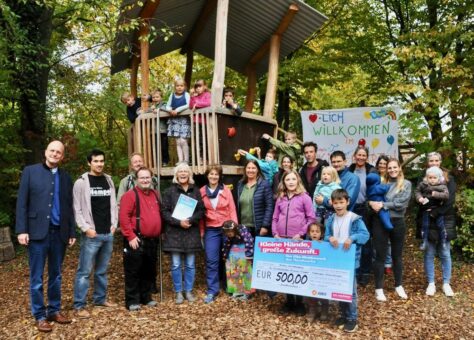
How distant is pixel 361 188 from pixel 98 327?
12.9 ft

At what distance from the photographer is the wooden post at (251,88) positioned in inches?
428

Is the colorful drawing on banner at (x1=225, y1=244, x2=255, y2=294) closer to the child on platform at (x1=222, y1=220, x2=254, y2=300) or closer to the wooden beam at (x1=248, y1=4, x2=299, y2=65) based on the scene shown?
the child on platform at (x1=222, y1=220, x2=254, y2=300)

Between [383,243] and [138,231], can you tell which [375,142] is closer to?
[383,243]

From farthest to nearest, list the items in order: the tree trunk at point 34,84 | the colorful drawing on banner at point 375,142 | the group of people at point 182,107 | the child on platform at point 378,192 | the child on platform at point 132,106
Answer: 1. the tree trunk at point 34,84
2. the colorful drawing on banner at point 375,142
3. the child on platform at point 132,106
4. the group of people at point 182,107
5. the child on platform at point 378,192

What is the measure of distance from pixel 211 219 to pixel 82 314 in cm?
202

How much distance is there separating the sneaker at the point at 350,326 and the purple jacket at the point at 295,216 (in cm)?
115

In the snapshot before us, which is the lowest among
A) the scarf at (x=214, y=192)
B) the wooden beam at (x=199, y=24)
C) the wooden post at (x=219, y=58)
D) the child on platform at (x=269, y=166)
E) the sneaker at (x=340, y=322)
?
the sneaker at (x=340, y=322)

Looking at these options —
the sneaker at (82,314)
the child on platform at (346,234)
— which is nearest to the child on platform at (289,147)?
the child on platform at (346,234)

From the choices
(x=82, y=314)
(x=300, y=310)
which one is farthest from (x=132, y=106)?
(x=300, y=310)

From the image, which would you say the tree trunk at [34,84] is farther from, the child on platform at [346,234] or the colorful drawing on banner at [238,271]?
the child on platform at [346,234]

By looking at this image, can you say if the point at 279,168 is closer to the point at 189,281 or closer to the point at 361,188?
the point at 361,188

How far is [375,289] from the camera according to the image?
5992mm

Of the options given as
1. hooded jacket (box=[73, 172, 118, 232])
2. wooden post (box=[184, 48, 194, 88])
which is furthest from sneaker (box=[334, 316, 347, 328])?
wooden post (box=[184, 48, 194, 88])

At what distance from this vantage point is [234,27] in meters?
9.56
